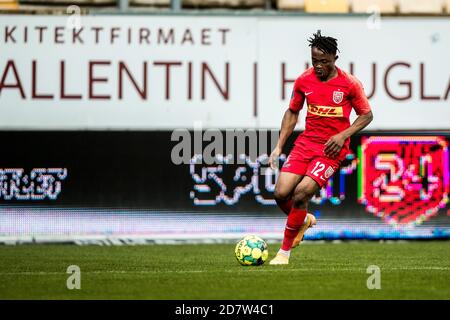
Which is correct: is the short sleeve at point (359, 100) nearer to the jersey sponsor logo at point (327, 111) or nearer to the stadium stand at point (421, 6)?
the jersey sponsor logo at point (327, 111)

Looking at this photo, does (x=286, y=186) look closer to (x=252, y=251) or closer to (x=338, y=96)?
(x=252, y=251)

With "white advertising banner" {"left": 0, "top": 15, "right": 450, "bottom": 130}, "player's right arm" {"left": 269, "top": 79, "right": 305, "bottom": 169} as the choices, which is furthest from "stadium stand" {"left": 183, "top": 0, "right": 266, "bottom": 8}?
"player's right arm" {"left": 269, "top": 79, "right": 305, "bottom": 169}

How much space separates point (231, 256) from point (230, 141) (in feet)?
9.18

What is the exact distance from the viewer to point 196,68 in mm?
14742

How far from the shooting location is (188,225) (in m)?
14.7

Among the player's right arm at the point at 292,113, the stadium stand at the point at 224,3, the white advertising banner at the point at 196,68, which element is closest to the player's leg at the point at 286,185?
the player's right arm at the point at 292,113

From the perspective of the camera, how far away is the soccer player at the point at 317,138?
34.0ft

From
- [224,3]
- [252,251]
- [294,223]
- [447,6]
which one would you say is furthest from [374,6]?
[252,251]

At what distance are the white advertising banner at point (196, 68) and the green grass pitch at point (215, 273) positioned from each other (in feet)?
6.19

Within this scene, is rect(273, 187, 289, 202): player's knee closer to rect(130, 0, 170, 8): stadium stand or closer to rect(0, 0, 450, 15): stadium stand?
rect(0, 0, 450, 15): stadium stand

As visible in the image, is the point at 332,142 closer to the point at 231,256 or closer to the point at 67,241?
the point at 231,256

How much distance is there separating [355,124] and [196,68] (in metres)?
4.67

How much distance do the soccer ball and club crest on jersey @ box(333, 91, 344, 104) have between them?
1.57 m

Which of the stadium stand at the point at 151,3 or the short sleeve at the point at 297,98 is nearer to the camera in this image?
the short sleeve at the point at 297,98
